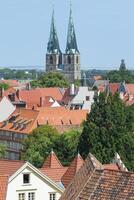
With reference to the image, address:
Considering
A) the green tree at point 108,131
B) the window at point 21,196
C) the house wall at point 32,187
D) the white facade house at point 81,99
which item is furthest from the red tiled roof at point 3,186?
the white facade house at point 81,99

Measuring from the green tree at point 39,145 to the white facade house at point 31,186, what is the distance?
25.8m

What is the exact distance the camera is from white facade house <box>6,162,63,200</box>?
123ft

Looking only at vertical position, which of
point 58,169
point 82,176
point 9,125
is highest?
point 82,176

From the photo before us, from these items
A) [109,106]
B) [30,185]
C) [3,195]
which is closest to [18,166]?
[30,185]

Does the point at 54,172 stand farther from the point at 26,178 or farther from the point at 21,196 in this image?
the point at 21,196

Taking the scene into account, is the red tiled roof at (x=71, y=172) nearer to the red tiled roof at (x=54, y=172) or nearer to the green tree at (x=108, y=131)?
the red tiled roof at (x=54, y=172)

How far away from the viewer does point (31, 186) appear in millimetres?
38312

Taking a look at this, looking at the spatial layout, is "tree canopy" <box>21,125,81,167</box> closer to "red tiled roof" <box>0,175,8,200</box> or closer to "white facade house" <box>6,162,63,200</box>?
"white facade house" <box>6,162,63,200</box>

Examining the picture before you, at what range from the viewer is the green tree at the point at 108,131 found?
63.8 metres

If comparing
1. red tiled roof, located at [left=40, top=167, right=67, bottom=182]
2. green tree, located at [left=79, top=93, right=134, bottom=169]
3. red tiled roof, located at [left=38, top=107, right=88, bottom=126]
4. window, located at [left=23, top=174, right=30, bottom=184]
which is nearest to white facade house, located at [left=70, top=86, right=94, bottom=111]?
red tiled roof, located at [left=38, top=107, right=88, bottom=126]

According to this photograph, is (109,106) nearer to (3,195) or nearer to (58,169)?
(58,169)

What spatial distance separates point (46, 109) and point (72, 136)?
64.4 feet

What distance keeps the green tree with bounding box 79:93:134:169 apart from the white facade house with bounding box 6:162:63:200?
23582mm

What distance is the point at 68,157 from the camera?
219 ft
